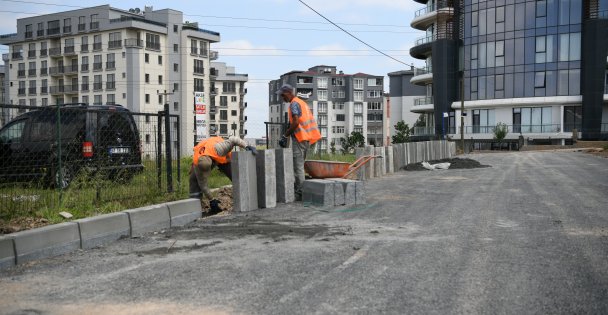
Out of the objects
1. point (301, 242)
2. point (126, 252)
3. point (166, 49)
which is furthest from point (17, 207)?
point (166, 49)

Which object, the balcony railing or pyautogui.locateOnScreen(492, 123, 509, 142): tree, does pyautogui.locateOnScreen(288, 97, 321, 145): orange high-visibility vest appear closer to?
pyautogui.locateOnScreen(492, 123, 509, 142): tree

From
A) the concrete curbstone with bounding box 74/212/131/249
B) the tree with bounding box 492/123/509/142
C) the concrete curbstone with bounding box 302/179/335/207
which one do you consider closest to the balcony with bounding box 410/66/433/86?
the tree with bounding box 492/123/509/142

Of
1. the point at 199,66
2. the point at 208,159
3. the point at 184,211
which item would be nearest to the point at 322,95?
the point at 199,66

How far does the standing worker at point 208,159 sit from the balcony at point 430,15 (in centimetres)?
5614

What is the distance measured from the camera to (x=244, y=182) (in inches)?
363

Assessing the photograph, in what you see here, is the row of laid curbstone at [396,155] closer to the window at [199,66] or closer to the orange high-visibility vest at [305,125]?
the orange high-visibility vest at [305,125]

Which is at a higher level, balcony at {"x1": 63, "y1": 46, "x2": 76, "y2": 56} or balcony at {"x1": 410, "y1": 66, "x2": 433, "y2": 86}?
balcony at {"x1": 63, "y1": 46, "x2": 76, "y2": 56}

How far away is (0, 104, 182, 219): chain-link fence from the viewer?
730cm

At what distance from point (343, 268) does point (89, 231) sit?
3.31 meters

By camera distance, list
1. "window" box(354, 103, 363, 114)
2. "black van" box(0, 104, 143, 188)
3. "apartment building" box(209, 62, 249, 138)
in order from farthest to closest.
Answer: "window" box(354, 103, 363, 114) → "apartment building" box(209, 62, 249, 138) → "black van" box(0, 104, 143, 188)

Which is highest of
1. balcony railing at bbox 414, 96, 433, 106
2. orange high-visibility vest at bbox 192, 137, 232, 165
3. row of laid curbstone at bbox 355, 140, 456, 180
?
balcony railing at bbox 414, 96, 433, 106

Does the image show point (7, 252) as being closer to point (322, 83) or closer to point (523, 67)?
point (523, 67)

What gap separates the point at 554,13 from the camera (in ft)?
174

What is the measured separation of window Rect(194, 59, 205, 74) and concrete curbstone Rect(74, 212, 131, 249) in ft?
245
